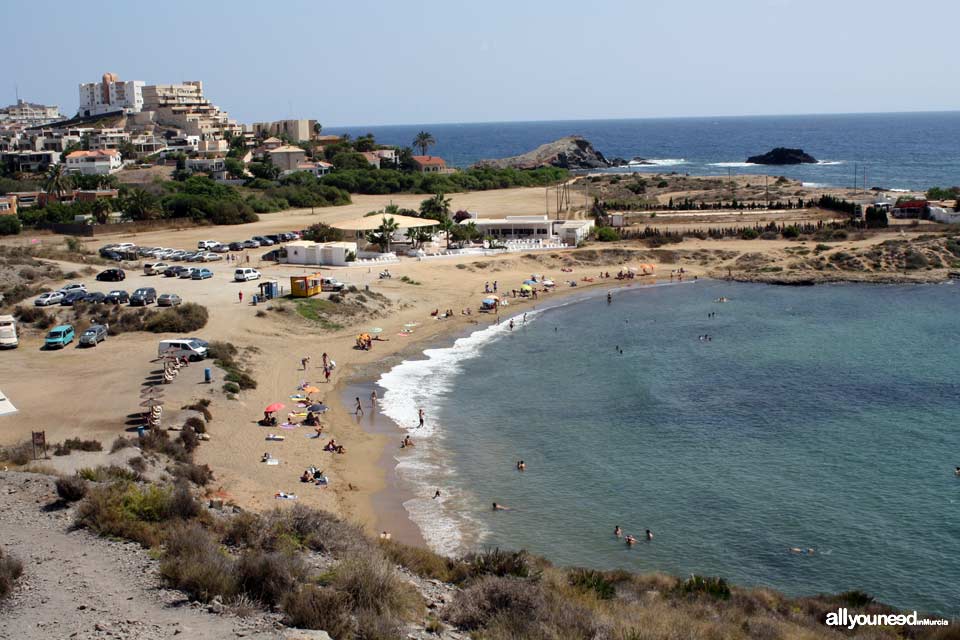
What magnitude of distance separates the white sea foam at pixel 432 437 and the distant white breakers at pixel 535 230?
72.4 feet

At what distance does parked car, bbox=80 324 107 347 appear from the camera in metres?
35.6

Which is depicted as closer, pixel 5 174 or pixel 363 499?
pixel 363 499

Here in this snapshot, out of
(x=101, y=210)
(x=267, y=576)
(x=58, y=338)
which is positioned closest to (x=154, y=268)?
(x=58, y=338)

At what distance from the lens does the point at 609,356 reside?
40594 millimetres

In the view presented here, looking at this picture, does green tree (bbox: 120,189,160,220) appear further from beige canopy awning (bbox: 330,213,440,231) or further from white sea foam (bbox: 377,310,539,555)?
white sea foam (bbox: 377,310,539,555)

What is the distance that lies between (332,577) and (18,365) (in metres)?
24.3

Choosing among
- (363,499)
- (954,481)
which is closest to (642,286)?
(954,481)

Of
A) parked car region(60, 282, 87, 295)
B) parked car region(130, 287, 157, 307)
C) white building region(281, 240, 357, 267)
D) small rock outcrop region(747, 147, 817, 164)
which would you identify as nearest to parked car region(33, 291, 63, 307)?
parked car region(60, 282, 87, 295)

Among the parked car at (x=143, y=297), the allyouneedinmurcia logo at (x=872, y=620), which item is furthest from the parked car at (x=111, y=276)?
the allyouneedinmurcia logo at (x=872, y=620)

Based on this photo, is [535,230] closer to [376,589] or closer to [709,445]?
[709,445]

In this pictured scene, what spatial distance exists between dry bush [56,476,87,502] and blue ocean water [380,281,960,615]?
27.4 feet

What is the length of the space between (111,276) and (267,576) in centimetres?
3821

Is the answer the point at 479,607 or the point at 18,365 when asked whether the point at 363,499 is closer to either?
the point at 479,607

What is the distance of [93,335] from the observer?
117 feet
